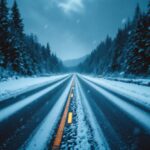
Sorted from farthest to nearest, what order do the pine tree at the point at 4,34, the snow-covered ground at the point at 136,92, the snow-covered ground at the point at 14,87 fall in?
1. the pine tree at the point at 4,34
2. the snow-covered ground at the point at 14,87
3. the snow-covered ground at the point at 136,92

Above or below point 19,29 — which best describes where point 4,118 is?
below

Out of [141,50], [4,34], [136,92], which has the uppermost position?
[4,34]

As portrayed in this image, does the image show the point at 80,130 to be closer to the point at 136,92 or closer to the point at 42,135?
the point at 42,135

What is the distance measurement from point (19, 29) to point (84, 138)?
36.8 metres

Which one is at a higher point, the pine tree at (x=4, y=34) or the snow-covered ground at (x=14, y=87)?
the pine tree at (x=4, y=34)

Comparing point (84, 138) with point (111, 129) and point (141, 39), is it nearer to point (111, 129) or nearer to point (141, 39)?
point (111, 129)

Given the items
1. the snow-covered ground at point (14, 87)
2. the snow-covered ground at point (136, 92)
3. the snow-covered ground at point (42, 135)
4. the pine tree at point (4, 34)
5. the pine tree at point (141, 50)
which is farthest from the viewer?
the pine tree at point (4, 34)

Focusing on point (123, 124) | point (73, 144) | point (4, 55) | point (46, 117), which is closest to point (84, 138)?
point (73, 144)

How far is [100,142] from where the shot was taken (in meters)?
3.43

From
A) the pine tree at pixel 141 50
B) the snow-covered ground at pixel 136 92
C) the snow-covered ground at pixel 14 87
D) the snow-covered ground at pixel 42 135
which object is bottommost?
the snow-covered ground at pixel 136 92

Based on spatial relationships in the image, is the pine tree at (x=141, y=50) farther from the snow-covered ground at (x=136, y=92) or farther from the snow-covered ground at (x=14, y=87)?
the snow-covered ground at (x=14, y=87)

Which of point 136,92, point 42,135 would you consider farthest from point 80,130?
point 136,92

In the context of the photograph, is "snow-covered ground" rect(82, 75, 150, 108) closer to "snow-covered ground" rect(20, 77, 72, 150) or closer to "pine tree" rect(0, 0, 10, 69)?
"snow-covered ground" rect(20, 77, 72, 150)

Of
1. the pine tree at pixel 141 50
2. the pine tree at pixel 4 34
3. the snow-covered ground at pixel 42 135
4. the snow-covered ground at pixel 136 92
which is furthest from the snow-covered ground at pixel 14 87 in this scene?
the pine tree at pixel 141 50
